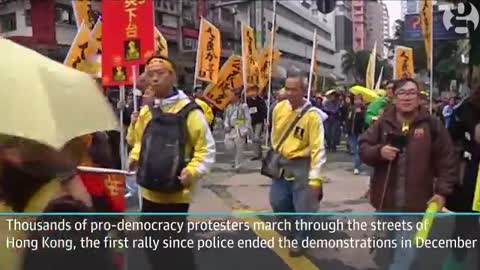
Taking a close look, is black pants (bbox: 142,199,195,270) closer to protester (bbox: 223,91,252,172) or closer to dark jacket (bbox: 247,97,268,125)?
protester (bbox: 223,91,252,172)

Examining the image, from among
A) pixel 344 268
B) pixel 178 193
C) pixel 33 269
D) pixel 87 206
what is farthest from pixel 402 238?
pixel 33 269

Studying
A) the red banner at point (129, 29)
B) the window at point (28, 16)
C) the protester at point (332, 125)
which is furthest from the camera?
the window at point (28, 16)

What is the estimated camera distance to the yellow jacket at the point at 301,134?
527 cm

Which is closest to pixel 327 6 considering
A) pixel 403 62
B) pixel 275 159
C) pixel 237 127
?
pixel 403 62

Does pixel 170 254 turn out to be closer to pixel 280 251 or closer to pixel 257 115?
pixel 280 251

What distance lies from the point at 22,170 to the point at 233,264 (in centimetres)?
113

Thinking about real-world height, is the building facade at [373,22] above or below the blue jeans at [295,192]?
above

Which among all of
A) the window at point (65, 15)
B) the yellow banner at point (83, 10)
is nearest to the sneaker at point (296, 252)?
the yellow banner at point (83, 10)

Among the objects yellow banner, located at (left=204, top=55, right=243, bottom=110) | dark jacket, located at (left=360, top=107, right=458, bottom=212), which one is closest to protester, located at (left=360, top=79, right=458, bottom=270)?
dark jacket, located at (left=360, top=107, right=458, bottom=212)

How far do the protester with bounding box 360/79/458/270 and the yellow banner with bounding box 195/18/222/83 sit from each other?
887 centimetres

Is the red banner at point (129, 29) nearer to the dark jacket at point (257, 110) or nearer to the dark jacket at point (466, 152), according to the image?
the dark jacket at point (466, 152)

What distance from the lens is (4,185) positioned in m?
2.86

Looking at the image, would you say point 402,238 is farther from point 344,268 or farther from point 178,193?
point 178,193

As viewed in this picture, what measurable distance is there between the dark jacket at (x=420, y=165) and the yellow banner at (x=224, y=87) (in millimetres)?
9236
